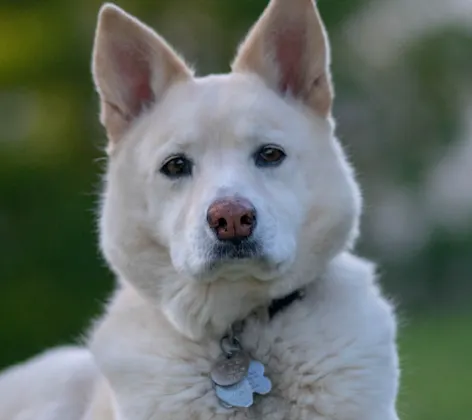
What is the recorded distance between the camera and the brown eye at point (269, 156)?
120 inches

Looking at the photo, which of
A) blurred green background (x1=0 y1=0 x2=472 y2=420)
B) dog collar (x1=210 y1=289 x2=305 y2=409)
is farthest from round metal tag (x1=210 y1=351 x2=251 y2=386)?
blurred green background (x1=0 y1=0 x2=472 y2=420)

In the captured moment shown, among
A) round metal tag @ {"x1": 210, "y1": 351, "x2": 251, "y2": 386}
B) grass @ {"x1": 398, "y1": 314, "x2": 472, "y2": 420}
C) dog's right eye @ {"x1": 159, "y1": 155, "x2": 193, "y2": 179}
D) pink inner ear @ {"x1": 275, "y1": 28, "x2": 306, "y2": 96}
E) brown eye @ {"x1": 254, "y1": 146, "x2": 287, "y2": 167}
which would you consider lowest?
grass @ {"x1": 398, "y1": 314, "x2": 472, "y2": 420}

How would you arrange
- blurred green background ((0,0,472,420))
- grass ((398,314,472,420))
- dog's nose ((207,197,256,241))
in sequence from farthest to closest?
blurred green background ((0,0,472,420)), grass ((398,314,472,420)), dog's nose ((207,197,256,241))

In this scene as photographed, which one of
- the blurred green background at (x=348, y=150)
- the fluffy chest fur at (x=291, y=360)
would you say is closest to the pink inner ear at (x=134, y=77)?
the fluffy chest fur at (x=291, y=360)

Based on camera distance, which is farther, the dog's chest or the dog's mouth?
Answer: the dog's chest

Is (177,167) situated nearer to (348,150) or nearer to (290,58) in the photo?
(290,58)

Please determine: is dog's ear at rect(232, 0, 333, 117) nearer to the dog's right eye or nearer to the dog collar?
the dog's right eye

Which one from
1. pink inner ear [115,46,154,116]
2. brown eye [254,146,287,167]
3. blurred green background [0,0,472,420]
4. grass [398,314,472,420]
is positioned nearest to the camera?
brown eye [254,146,287,167]

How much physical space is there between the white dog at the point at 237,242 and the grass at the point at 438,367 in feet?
7.06

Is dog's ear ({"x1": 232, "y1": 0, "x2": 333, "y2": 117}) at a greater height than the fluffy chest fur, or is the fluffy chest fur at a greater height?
dog's ear ({"x1": 232, "y1": 0, "x2": 333, "y2": 117})

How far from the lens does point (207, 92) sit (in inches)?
124

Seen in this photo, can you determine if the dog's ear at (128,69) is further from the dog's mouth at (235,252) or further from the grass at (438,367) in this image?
the grass at (438,367)

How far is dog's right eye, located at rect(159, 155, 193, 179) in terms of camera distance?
10.1 feet

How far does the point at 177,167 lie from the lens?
3092 mm
